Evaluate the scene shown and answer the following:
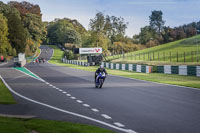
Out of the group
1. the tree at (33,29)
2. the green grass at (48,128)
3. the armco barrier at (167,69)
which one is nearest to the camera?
the green grass at (48,128)

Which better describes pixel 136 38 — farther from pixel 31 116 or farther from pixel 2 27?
pixel 31 116

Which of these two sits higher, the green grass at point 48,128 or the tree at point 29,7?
the tree at point 29,7

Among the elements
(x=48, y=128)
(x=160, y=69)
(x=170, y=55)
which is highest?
(x=170, y=55)

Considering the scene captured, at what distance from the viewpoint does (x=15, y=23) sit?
119375mm

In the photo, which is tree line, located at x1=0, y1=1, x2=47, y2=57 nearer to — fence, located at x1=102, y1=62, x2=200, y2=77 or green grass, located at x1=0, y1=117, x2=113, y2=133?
fence, located at x1=102, y1=62, x2=200, y2=77

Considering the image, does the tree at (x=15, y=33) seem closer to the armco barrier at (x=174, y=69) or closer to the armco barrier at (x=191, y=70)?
the armco barrier at (x=174, y=69)

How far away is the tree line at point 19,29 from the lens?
99094 mm

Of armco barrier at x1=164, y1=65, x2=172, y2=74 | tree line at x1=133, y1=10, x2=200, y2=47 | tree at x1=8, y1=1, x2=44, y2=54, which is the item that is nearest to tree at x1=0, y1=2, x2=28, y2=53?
tree at x1=8, y1=1, x2=44, y2=54

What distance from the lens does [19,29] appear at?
120 metres

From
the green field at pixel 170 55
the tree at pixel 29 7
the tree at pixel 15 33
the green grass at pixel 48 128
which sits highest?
the tree at pixel 29 7

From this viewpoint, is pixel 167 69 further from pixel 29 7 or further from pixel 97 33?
pixel 29 7

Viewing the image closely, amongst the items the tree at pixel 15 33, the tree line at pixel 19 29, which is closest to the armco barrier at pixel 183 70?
the tree line at pixel 19 29

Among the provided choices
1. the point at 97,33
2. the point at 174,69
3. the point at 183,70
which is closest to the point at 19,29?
the point at 97,33

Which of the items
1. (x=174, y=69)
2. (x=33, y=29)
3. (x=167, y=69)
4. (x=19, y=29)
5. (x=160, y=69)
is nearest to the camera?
(x=174, y=69)
